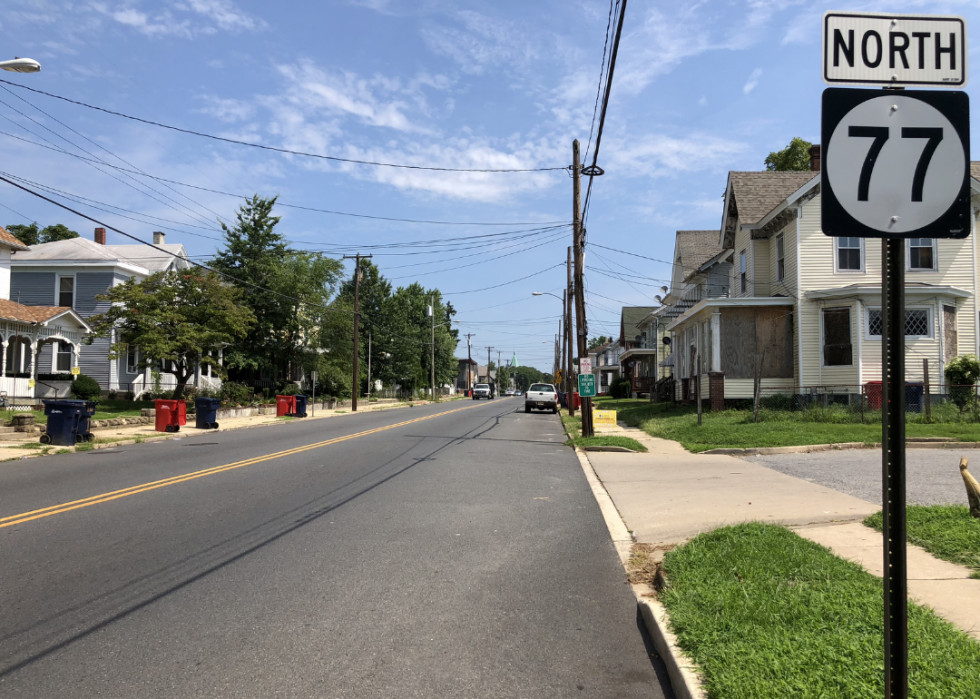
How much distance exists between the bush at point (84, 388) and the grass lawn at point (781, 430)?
2482 centimetres

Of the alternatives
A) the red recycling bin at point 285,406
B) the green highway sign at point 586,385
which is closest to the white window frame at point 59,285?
the red recycling bin at point 285,406

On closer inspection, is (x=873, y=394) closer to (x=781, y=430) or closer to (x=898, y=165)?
(x=781, y=430)

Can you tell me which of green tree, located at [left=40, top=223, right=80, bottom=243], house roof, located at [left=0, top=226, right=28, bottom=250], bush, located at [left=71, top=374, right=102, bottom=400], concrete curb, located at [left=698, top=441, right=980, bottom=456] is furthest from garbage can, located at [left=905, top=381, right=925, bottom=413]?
green tree, located at [left=40, top=223, right=80, bottom=243]

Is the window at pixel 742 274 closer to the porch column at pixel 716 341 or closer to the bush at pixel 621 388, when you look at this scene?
the porch column at pixel 716 341

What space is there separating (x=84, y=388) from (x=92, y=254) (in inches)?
352

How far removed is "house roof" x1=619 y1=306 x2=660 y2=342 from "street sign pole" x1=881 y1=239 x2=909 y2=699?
5954 cm

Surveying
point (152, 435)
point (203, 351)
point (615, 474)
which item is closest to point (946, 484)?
point (615, 474)

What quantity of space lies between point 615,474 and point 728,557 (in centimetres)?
714

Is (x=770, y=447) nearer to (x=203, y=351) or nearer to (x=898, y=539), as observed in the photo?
(x=898, y=539)

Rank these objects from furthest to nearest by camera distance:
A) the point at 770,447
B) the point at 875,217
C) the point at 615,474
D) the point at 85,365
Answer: the point at 85,365, the point at 770,447, the point at 615,474, the point at 875,217

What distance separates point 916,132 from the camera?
10.1ft

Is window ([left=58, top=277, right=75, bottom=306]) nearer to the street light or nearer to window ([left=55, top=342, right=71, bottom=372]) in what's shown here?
window ([left=55, top=342, right=71, bottom=372])

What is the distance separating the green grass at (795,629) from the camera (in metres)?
3.64

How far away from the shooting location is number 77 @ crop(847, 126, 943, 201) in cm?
303
